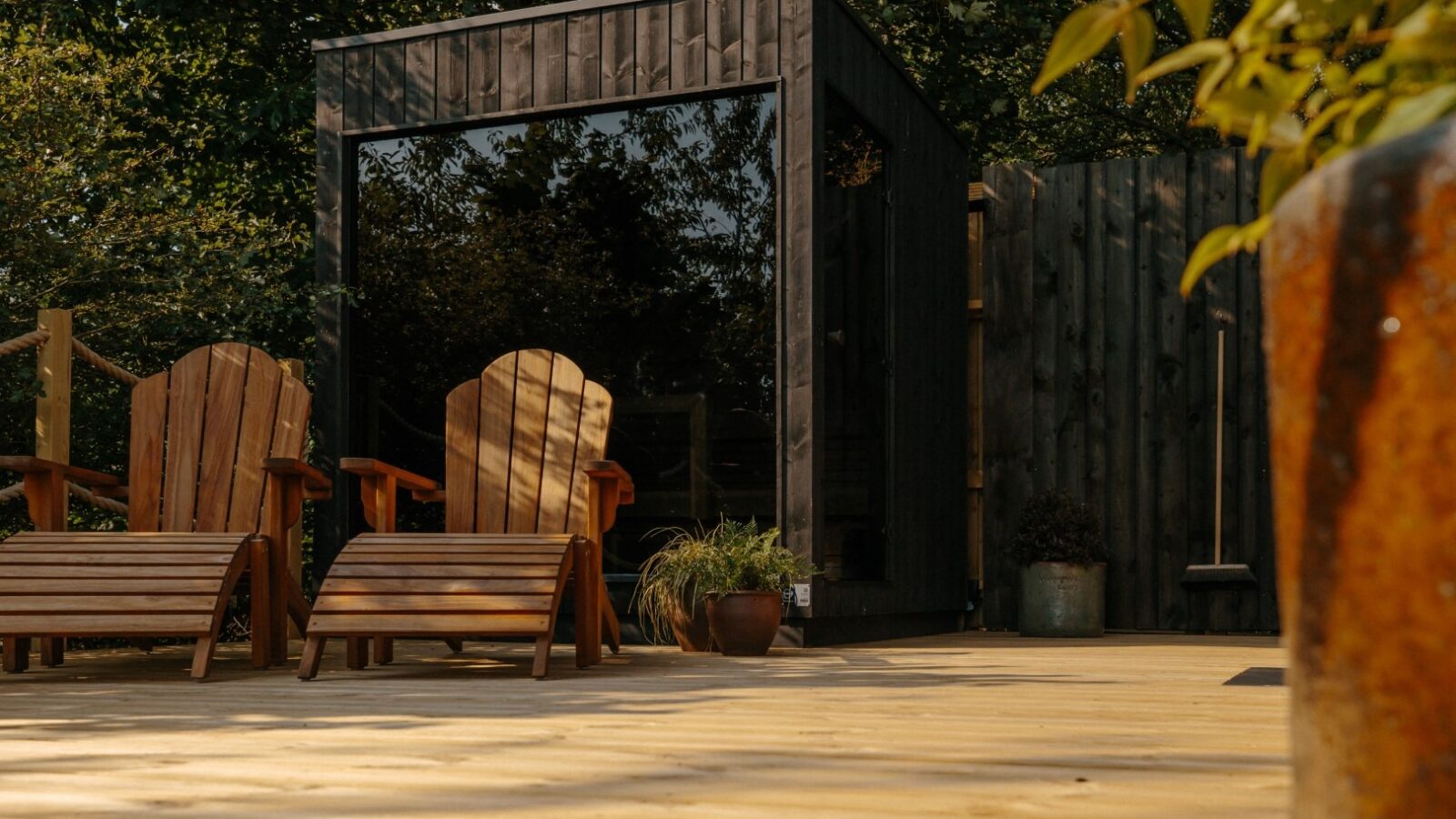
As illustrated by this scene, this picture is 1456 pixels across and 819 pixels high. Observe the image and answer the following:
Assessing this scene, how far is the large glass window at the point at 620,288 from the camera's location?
5.55 meters

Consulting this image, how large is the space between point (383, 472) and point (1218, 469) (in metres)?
3.77

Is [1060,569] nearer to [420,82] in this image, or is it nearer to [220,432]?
[420,82]

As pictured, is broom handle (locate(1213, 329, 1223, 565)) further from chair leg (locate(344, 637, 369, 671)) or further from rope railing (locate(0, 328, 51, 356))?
rope railing (locate(0, 328, 51, 356))

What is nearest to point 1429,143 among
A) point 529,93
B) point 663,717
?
point 663,717

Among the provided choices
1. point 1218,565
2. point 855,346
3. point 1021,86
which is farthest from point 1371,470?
point 1021,86

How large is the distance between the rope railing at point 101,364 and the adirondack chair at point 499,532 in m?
1.23

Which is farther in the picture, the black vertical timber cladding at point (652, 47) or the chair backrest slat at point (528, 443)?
the black vertical timber cladding at point (652, 47)

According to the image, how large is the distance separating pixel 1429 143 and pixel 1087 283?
6.28 metres

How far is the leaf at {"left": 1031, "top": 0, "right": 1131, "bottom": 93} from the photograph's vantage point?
0.87 metres

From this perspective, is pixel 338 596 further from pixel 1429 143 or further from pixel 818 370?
pixel 1429 143

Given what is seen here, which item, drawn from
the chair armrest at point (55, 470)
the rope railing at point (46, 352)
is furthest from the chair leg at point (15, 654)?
the rope railing at point (46, 352)

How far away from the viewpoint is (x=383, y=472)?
4.43 metres

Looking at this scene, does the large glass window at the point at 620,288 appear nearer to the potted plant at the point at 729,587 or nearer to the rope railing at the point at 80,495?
the potted plant at the point at 729,587

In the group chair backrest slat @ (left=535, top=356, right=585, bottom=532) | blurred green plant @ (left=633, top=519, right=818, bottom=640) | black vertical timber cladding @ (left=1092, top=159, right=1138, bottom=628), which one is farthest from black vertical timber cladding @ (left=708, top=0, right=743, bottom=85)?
black vertical timber cladding @ (left=1092, top=159, right=1138, bottom=628)
